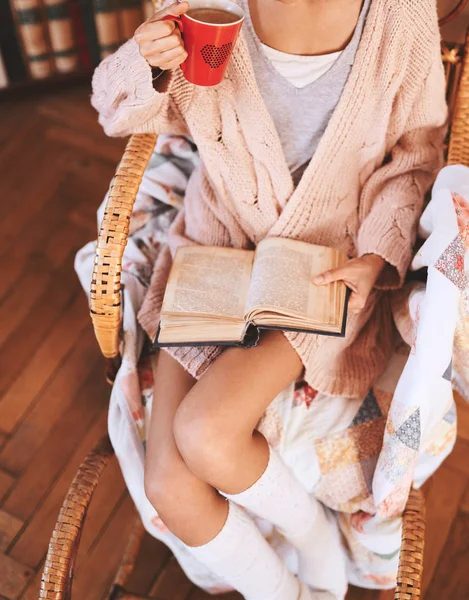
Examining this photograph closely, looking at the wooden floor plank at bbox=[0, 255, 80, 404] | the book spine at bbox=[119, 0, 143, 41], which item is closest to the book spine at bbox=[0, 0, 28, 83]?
the book spine at bbox=[119, 0, 143, 41]

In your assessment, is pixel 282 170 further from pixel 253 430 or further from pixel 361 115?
pixel 253 430

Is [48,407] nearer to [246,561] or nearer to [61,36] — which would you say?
[246,561]

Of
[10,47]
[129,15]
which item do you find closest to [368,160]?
[129,15]

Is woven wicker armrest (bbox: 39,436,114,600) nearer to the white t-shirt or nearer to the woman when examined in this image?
the woman

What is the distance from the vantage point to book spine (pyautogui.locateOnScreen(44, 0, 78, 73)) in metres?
1.94

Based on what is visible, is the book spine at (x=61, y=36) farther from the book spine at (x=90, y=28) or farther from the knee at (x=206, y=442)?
the knee at (x=206, y=442)

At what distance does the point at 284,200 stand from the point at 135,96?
308mm

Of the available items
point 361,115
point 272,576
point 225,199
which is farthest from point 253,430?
point 361,115

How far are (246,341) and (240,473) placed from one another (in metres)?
0.20

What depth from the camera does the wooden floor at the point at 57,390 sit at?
1352 millimetres

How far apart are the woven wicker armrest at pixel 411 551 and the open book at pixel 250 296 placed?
1.14 ft

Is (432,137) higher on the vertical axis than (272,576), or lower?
higher

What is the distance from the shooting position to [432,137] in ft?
3.78

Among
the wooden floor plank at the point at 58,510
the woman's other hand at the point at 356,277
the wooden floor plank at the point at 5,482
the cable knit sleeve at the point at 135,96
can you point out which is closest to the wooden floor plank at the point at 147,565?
the wooden floor plank at the point at 58,510
